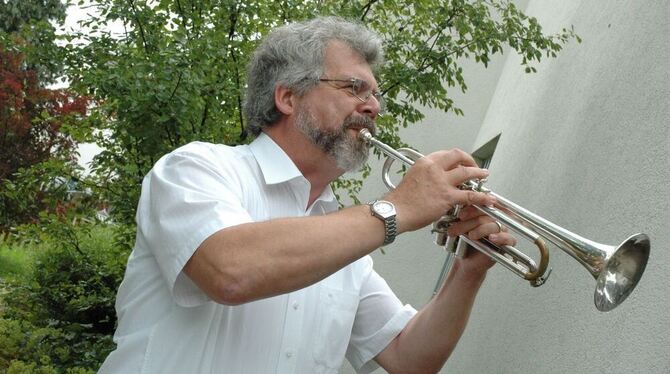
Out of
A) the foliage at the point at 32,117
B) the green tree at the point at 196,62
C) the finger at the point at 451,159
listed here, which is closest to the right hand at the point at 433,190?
the finger at the point at 451,159

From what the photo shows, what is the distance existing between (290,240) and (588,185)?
194 centimetres

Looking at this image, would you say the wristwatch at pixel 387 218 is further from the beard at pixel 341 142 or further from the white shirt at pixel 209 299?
the beard at pixel 341 142

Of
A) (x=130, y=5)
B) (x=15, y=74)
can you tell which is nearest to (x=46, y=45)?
(x=130, y=5)

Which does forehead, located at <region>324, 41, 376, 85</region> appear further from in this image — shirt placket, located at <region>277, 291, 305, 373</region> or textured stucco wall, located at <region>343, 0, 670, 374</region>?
textured stucco wall, located at <region>343, 0, 670, 374</region>

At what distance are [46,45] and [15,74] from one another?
9311 mm

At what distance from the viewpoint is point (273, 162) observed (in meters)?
2.55

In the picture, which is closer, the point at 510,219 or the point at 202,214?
the point at 202,214

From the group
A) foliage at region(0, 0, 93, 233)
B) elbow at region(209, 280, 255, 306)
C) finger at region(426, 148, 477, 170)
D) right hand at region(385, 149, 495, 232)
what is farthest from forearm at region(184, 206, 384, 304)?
foliage at region(0, 0, 93, 233)

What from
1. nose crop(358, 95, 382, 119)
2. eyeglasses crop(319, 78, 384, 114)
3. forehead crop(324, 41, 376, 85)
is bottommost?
nose crop(358, 95, 382, 119)

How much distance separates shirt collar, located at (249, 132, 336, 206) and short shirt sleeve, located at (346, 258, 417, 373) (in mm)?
350

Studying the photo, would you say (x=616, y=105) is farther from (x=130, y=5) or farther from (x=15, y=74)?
(x=15, y=74)

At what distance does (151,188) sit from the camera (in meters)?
2.27

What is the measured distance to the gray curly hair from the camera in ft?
8.98

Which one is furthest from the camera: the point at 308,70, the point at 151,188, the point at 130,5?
the point at 130,5
